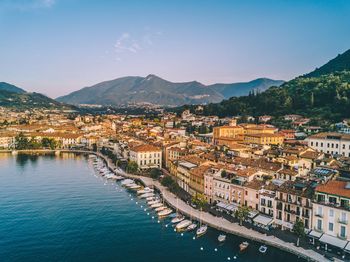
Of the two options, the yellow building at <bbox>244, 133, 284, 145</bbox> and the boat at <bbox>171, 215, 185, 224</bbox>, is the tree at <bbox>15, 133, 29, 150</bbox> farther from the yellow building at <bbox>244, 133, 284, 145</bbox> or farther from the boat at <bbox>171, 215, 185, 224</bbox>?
the boat at <bbox>171, 215, 185, 224</bbox>

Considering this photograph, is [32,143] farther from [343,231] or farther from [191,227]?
[343,231]

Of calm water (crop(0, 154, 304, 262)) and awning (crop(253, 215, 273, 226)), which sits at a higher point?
awning (crop(253, 215, 273, 226))

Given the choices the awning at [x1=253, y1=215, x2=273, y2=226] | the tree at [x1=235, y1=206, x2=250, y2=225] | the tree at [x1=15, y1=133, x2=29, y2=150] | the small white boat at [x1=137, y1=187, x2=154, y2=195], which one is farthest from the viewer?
the tree at [x1=15, y1=133, x2=29, y2=150]

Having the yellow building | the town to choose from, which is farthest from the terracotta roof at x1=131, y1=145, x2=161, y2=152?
the yellow building

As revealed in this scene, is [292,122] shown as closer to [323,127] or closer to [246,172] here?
[323,127]

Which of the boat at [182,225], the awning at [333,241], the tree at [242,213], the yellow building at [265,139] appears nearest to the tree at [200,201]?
the boat at [182,225]

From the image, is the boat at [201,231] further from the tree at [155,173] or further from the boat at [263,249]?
the tree at [155,173]
